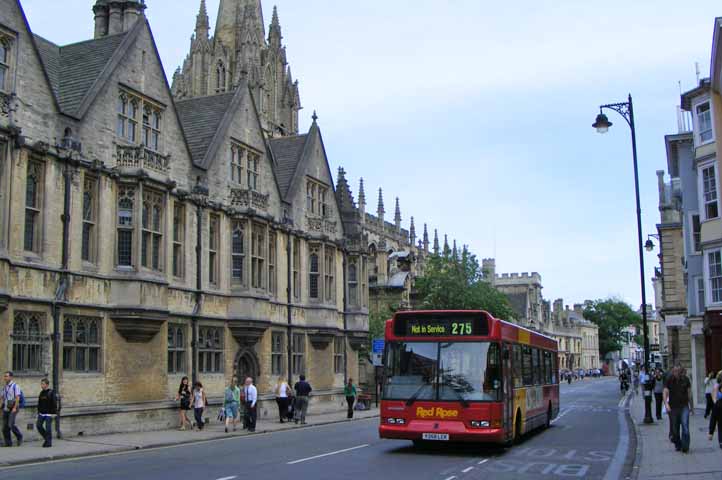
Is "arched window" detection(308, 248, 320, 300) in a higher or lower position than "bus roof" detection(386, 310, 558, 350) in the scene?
higher

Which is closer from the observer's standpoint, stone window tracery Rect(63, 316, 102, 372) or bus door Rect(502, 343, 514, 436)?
bus door Rect(502, 343, 514, 436)

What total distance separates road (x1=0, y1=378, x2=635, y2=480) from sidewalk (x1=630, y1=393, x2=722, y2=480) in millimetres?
411

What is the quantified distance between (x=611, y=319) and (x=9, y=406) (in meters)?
139

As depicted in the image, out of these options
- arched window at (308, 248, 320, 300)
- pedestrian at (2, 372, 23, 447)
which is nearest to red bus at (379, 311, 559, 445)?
pedestrian at (2, 372, 23, 447)

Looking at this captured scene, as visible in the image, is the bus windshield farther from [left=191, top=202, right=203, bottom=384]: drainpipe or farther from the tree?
the tree

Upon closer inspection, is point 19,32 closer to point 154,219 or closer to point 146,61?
point 146,61

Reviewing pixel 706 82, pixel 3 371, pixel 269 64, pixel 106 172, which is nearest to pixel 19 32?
pixel 106 172

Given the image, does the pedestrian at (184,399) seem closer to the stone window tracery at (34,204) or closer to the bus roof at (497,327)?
the stone window tracery at (34,204)

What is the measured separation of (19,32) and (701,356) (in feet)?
105

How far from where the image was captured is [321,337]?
36875 mm

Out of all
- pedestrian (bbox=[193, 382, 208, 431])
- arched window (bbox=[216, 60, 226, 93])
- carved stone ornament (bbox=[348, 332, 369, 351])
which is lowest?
pedestrian (bbox=[193, 382, 208, 431])

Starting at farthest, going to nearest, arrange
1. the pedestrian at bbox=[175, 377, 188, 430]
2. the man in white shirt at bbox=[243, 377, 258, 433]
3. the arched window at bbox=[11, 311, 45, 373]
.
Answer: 1. the man in white shirt at bbox=[243, 377, 258, 433]
2. the pedestrian at bbox=[175, 377, 188, 430]
3. the arched window at bbox=[11, 311, 45, 373]

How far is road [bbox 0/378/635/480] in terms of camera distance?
46.0ft

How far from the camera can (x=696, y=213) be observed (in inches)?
1448
